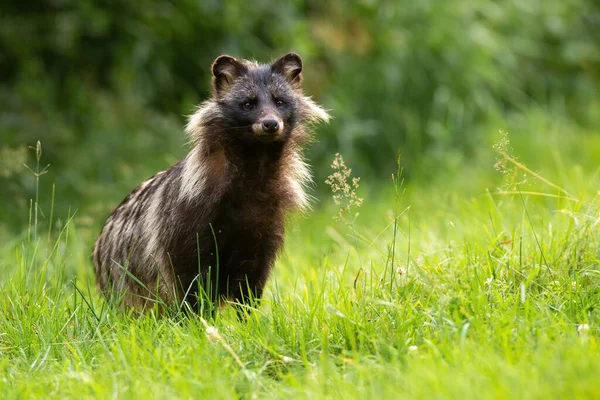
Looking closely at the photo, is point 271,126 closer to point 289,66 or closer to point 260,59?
point 289,66

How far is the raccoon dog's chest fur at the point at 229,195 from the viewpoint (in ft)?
16.7

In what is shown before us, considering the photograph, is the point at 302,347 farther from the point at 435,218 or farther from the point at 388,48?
the point at 388,48

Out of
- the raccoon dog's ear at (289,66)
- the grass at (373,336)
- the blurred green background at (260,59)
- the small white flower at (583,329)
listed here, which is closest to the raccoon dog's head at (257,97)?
the raccoon dog's ear at (289,66)

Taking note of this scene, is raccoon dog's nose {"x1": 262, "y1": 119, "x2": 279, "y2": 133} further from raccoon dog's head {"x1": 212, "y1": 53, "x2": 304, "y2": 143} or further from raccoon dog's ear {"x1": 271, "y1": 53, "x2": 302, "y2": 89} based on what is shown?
raccoon dog's ear {"x1": 271, "y1": 53, "x2": 302, "y2": 89}

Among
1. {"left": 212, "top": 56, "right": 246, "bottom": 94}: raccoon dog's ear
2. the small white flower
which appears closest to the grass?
the small white flower

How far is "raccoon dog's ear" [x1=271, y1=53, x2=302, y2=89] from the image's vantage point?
5.71 metres

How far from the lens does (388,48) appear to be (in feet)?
34.7

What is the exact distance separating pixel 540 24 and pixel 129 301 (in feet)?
27.5

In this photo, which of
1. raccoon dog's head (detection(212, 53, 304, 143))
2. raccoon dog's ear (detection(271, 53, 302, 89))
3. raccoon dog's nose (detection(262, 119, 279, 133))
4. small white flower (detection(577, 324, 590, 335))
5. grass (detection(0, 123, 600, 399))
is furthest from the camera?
raccoon dog's ear (detection(271, 53, 302, 89))

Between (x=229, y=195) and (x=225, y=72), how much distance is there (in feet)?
3.01

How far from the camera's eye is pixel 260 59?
9922mm

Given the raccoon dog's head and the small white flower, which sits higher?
the raccoon dog's head

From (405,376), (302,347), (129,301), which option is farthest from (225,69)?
(405,376)

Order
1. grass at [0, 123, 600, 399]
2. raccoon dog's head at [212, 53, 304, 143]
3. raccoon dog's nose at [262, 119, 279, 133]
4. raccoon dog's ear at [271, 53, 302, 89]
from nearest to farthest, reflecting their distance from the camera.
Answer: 1. grass at [0, 123, 600, 399]
2. raccoon dog's nose at [262, 119, 279, 133]
3. raccoon dog's head at [212, 53, 304, 143]
4. raccoon dog's ear at [271, 53, 302, 89]
